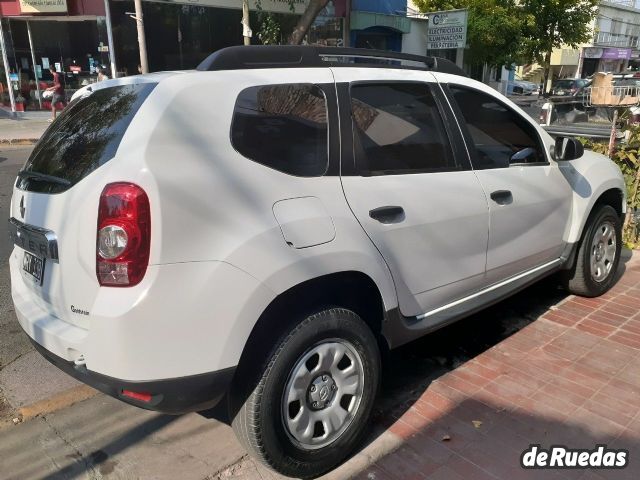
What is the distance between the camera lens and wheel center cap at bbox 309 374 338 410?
8.30ft

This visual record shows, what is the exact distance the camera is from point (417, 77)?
319cm

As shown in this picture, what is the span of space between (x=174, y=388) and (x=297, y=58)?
5.35 feet

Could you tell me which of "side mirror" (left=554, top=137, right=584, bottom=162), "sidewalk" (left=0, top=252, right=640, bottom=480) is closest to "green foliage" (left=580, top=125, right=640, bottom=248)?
"side mirror" (left=554, top=137, right=584, bottom=162)

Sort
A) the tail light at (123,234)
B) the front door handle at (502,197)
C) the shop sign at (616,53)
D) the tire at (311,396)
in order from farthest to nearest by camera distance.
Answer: the shop sign at (616,53) < the front door handle at (502,197) < the tire at (311,396) < the tail light at (123,234)

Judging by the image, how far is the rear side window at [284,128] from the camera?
7.79 feet

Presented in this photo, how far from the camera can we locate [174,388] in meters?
2.15

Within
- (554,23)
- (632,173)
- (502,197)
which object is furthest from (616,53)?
(502,197)

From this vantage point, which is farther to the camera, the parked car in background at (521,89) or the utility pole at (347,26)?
the parked car in background at (521,89)

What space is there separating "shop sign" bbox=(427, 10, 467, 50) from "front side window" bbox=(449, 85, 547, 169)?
1540 cm

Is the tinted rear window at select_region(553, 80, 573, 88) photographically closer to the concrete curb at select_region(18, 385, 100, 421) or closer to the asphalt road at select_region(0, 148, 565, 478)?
the asphalt road at select_region(0, 148, 565, 478)

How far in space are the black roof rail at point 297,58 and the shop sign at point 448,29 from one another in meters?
16.1
